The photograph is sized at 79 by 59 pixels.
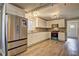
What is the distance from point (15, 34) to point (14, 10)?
621mm

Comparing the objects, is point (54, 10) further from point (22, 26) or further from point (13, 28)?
point (13, 28)

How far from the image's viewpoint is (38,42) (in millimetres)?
3312

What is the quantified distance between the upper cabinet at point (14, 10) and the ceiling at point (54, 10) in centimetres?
13

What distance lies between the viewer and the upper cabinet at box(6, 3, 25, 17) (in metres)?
2.38

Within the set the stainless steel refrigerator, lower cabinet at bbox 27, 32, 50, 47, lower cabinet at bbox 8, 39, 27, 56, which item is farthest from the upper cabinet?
lower cabinet at bbox 27, 32, 50, 47

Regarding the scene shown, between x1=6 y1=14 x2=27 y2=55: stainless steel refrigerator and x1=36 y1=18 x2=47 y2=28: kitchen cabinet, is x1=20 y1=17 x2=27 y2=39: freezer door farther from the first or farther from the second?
x1=36 y1=18 x2=47 y2=28: kitchen cabinet

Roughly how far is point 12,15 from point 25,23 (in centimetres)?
54

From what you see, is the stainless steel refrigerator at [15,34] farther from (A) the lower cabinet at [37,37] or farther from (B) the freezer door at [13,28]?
(A) the lower cabinet at [37,37]

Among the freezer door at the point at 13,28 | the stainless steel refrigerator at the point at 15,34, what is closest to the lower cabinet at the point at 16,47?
the stainless steel refrigerator at the point at 15,34

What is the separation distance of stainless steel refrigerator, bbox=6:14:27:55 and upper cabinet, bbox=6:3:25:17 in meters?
0.10

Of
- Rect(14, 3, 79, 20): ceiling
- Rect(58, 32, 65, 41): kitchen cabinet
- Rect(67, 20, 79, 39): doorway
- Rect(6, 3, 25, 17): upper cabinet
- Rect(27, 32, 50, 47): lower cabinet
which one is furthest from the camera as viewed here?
Rect(27, 32, 50, 47): lower cabinet

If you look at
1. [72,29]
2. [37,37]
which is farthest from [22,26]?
[72,29]

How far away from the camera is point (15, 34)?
8.61 ft

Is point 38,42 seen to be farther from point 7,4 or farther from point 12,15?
point 7,4
